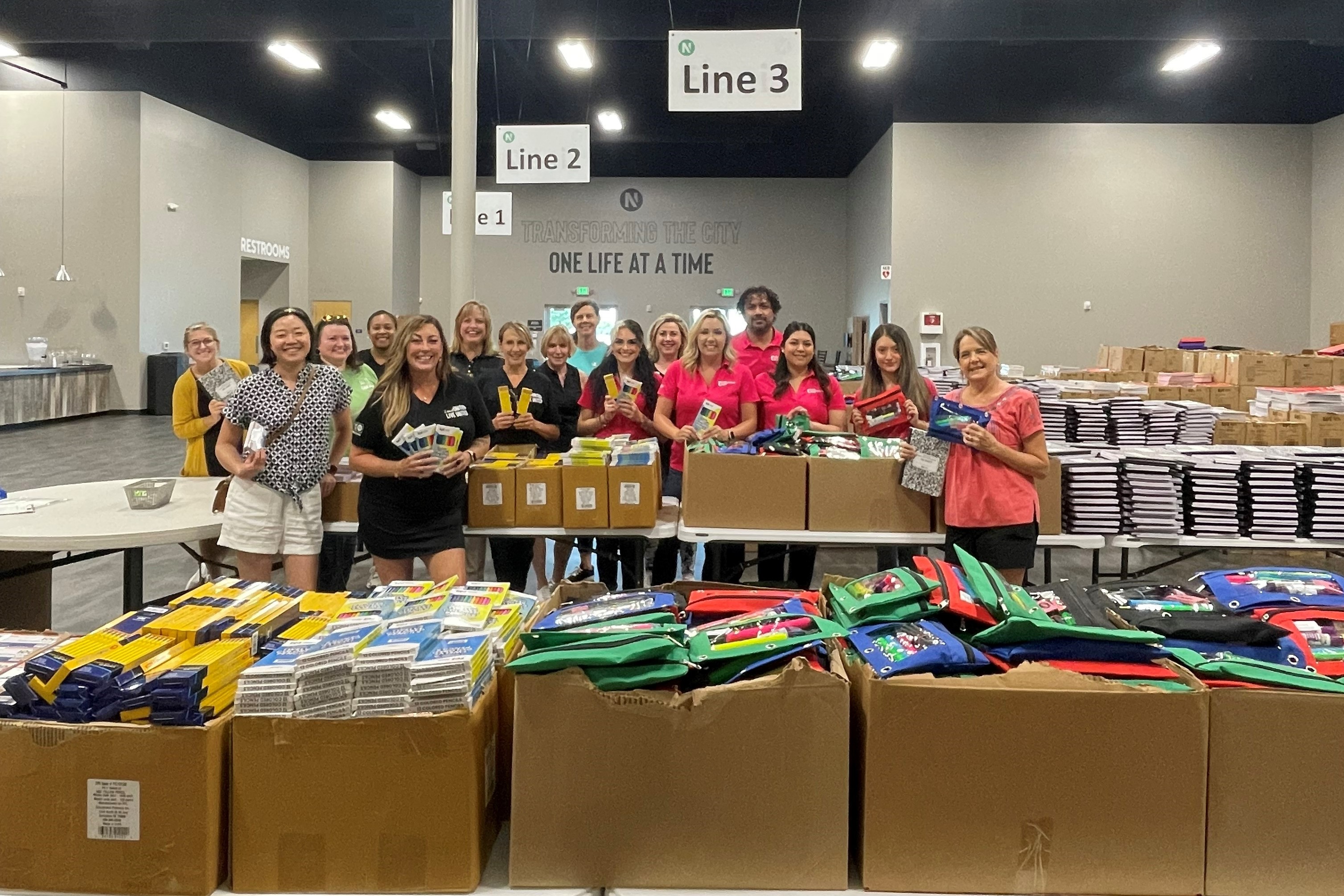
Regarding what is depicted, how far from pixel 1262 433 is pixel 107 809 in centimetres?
708

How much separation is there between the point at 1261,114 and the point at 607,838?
628 inches

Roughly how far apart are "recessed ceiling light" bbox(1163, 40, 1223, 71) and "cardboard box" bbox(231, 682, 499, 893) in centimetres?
1154

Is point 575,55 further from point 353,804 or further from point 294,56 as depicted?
point 353,804

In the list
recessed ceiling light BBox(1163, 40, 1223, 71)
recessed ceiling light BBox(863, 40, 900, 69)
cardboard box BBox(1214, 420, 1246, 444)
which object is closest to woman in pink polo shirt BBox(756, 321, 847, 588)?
cardboard box BBox(1214, 420, 1246, 444)

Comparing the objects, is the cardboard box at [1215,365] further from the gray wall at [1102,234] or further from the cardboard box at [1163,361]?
the gray wall at [1102,234]

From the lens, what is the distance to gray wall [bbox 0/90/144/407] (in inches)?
583

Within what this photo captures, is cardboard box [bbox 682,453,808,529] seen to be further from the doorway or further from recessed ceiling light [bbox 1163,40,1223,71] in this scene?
the doorway

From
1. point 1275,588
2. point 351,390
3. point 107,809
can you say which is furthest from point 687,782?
point 351,390

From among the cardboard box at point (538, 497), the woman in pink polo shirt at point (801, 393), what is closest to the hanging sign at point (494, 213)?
the woman in pink polo shirt at point (801, 393)

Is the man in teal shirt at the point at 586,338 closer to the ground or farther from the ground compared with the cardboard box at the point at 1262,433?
farther from the ground

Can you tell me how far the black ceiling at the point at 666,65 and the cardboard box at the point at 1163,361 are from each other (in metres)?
3.23

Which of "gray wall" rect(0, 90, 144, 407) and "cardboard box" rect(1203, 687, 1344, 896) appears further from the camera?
"gray wall" rect(0, 90, 144, 407)

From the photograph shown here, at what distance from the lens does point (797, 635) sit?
1.70 m

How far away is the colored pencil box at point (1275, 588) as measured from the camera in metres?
2.00
